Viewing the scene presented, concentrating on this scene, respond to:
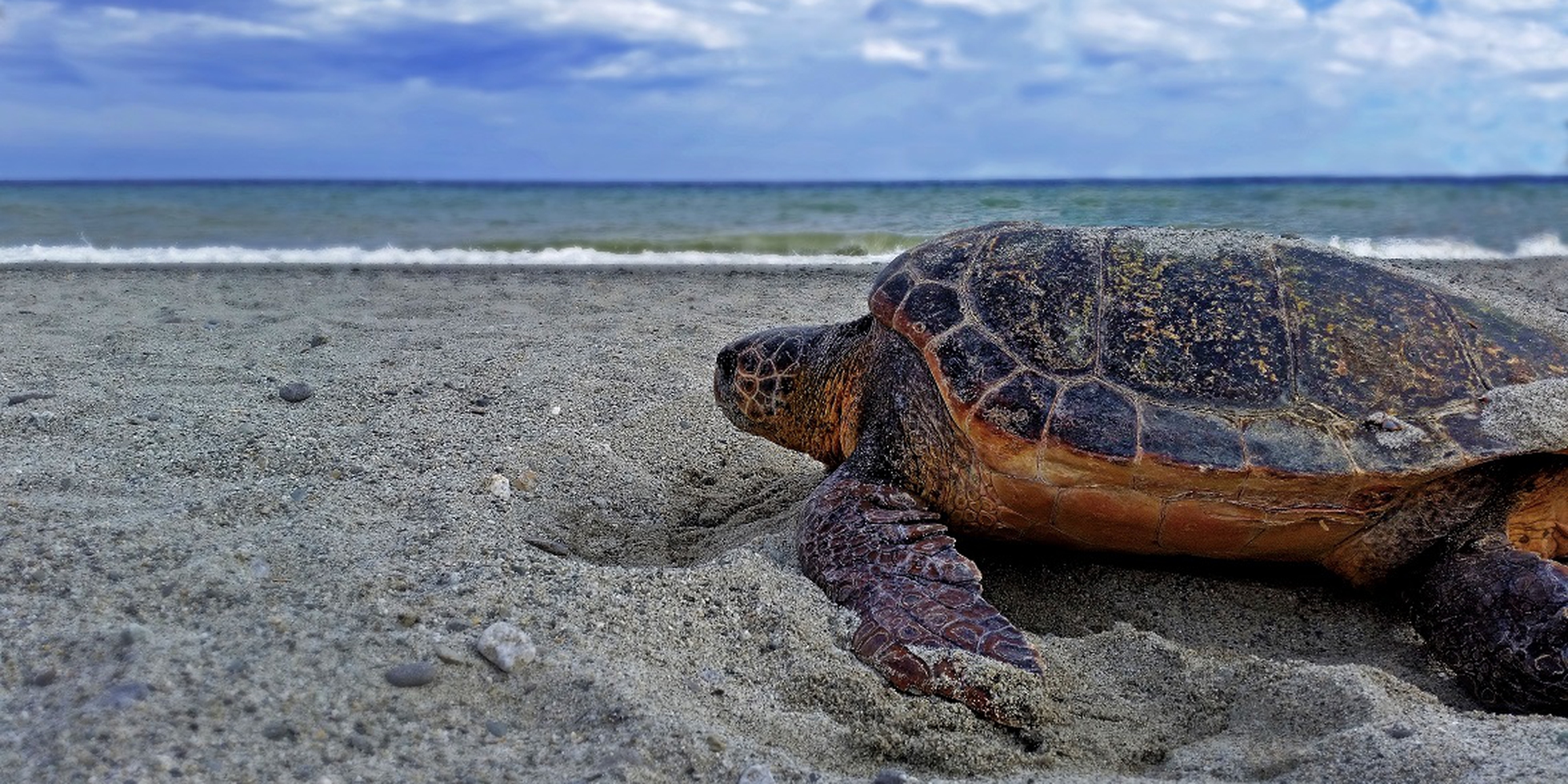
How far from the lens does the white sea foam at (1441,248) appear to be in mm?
11570

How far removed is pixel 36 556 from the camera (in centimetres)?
298

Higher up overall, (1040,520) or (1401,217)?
(1401,217)

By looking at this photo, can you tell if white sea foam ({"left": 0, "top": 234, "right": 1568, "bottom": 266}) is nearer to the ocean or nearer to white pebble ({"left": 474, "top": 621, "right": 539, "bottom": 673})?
the ocean

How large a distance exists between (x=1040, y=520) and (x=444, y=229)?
1463 cm

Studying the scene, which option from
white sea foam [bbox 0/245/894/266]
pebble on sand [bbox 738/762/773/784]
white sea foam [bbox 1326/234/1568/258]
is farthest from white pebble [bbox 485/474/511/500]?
white sea foam [bbox 1326/234/1568/258]

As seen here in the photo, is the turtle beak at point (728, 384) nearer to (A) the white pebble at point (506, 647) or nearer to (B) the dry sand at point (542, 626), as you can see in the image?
(B) the dry sand at point (542, 626)

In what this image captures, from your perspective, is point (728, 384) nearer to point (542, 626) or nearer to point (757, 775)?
point (542, 626)

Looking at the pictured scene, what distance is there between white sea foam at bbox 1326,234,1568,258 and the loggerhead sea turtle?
8906mm

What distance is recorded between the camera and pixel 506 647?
257 centimetres

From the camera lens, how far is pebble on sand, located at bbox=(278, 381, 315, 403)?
499 centimetres

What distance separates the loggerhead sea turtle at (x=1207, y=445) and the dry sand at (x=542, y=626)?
19 centimetres

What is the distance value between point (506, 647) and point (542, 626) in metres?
0.18

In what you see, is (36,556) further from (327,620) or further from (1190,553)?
(1190,553)

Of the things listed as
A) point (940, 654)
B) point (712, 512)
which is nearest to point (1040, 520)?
point (940, 654)
